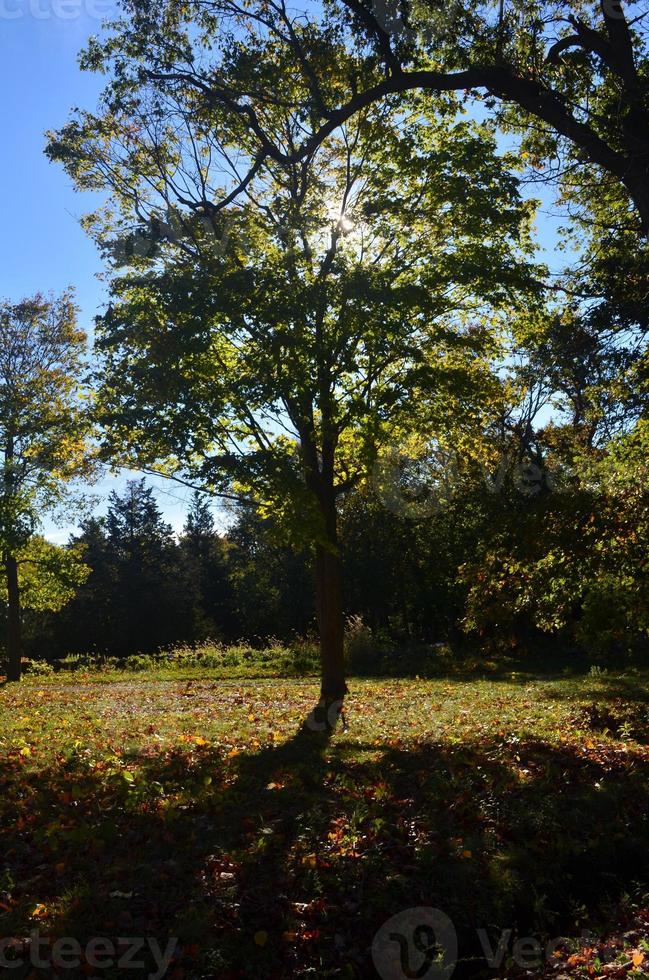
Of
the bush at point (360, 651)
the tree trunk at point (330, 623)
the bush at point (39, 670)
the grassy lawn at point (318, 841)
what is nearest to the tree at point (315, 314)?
the tree trunk at point (330, 623)

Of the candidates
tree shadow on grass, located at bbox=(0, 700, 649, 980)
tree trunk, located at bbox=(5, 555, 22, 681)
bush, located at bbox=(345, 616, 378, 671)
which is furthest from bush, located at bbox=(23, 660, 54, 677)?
tree shadow on grass, located at bbox=(0, 700, 649, 980)

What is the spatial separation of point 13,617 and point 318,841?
1989 cm

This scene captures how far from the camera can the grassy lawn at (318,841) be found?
5023mm

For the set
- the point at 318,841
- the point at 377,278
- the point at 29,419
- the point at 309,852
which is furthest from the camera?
the point at 29,419

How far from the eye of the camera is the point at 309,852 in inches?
237

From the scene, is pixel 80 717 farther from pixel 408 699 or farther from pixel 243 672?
pixel 243 672

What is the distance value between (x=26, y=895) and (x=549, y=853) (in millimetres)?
4010

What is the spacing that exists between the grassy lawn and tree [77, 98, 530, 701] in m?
3.56

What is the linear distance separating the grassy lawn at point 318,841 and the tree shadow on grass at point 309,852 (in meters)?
0.02

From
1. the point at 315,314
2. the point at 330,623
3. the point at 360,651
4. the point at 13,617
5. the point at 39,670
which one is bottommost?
the point at 39,670

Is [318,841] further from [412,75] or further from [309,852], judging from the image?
[412,75]

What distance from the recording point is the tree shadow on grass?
16.5ft

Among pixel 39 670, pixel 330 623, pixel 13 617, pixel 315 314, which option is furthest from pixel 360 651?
pixel 315 314

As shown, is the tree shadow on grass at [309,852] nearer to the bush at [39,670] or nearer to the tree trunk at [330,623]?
the tree trunk at [330,623]
